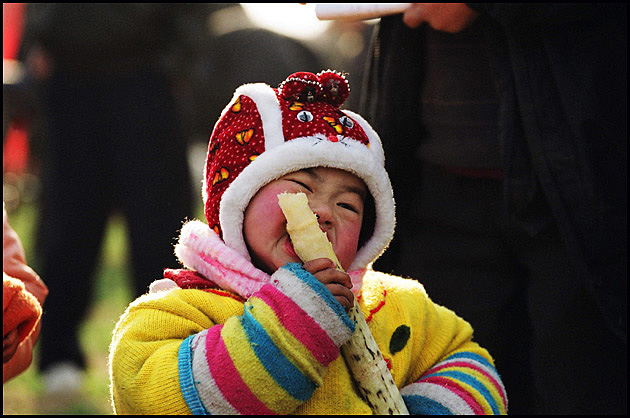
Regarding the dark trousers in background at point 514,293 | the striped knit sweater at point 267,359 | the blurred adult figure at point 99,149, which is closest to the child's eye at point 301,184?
the striped knit sweater at point 267,359

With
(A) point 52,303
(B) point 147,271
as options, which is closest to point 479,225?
(B) point 147,271

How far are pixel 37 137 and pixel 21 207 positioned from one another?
66cm

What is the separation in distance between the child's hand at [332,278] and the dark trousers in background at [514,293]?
0.71 meters

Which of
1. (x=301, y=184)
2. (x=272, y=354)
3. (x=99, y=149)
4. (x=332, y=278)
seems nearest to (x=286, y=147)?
(x=301, y=184)

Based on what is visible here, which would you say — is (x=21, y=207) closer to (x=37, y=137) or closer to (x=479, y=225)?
(x=37, y=137)

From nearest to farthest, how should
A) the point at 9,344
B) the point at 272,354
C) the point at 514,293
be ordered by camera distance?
the point at 272,354 → the point at 9,344 → the point at 514,293

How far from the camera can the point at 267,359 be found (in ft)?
4.45

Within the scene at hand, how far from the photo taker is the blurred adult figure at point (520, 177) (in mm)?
1817

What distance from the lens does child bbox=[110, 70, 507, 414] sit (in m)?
1.37

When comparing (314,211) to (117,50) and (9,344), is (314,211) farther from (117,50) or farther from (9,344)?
(117,50)

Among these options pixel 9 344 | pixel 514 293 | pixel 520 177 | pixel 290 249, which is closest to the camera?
pixel 290 249

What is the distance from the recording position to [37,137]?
23.2 feet

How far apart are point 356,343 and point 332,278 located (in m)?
0.13

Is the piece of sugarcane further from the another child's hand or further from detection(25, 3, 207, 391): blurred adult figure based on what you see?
detection(25, 3, 207, 391): blurred adult figure
